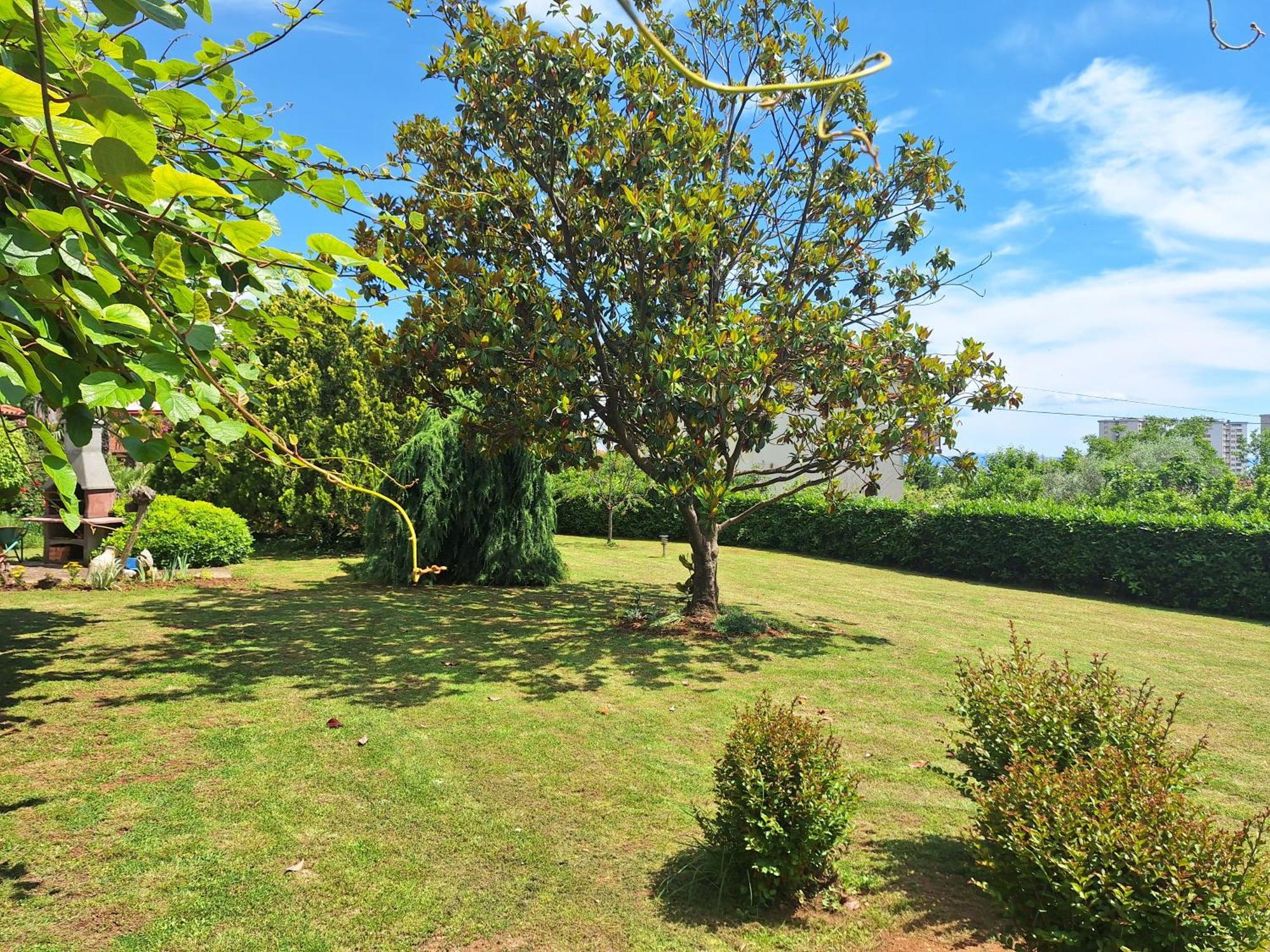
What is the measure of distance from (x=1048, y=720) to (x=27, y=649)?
27.5 ft

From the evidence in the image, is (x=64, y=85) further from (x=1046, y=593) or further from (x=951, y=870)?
(x=1046, y=593)

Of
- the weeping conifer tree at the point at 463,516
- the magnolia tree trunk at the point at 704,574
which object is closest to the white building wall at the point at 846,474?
the weeping conifer tree at the point at 463,516

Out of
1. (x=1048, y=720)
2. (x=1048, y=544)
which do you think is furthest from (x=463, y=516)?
(x=1048, y=544)

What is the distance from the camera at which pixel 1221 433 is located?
9919cm

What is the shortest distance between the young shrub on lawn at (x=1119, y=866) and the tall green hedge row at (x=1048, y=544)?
7.94 m

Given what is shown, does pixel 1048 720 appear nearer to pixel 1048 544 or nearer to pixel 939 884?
pixel 939 884

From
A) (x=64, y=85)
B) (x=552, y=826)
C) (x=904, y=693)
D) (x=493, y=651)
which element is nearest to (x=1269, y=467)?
(x=904, y=693)

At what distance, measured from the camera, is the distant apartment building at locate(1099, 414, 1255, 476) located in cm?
5511

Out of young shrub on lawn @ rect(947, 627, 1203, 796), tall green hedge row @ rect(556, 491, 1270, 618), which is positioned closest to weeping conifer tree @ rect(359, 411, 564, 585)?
tall green hedge row @ rect(556, 491, 1270, 618)

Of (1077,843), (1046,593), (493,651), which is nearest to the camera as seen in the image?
(1077,843)

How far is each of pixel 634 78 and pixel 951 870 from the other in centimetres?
734

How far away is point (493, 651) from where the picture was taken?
7809 millimetres

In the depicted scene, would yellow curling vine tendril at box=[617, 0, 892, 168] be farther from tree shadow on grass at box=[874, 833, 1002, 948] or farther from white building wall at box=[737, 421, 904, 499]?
white building wall at box=[737, 421, 904, 499]

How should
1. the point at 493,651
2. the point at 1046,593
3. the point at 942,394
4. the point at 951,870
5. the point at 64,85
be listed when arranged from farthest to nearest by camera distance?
1. the point at 1046,593
2. the point at 942,394
3. the point at 493,651
4. the point at 951,870
5. the point at 64,85
